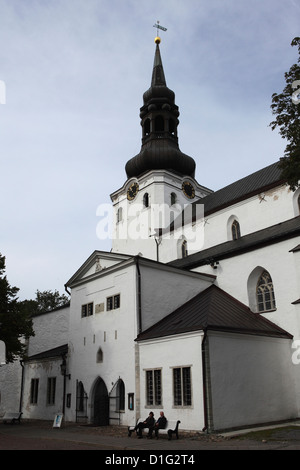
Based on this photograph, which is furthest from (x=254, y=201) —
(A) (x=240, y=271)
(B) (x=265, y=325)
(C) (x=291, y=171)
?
(C) (x=291, y=171)

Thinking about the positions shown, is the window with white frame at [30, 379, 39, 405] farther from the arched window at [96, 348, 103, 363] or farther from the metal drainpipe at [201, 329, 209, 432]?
the metal drainpipe at [201, 329, 209, 432]

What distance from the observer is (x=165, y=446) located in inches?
516

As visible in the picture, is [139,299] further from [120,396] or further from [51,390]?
[51,390]

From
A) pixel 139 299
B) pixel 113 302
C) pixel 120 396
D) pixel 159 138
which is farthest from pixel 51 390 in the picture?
pixel 159 138

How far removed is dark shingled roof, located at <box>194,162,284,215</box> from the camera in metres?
26.3

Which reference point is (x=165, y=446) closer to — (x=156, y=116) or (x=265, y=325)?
(x=265, y=325)

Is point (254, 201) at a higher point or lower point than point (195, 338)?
higher

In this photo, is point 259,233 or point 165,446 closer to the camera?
point 165,446

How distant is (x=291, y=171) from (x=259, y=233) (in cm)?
947

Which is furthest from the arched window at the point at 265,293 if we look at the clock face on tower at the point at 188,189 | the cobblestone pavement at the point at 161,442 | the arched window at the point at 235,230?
the clock face on tower at the point at 188,189

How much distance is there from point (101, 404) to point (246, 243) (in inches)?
426

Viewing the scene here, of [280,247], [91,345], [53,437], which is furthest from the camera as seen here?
[91,345]

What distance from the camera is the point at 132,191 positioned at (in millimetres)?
36875

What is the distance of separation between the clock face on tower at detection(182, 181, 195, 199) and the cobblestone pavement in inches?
867
